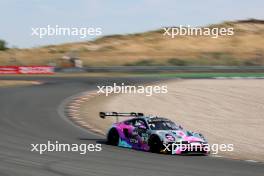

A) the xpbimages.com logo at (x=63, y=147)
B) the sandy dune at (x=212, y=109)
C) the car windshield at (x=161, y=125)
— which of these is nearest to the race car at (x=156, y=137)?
the car windshield at (x=161, y=125)

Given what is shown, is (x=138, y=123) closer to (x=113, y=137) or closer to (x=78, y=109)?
(x=113, y=137)

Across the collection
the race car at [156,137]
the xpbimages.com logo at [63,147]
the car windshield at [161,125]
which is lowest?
the xpbimages.com logo at [63,147]

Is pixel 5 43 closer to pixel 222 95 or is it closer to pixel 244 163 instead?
pixel 222 95

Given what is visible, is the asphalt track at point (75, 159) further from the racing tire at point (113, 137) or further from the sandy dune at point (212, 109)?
the sandy dune at point (212, 109)

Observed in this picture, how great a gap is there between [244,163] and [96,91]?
2461 cm

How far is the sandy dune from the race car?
1.04 m

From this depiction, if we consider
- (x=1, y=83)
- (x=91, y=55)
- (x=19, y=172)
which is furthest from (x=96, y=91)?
(x=91, y=55)

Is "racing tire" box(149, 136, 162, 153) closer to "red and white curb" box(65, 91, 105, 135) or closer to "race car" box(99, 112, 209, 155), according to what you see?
"race car" box(99, 112, 209, 155)

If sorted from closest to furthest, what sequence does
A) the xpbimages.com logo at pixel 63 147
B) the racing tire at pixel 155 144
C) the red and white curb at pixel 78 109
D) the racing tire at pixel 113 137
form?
the xpbimages.com logo at pixel 63 147 < the racing tire at pixel 155 144 < the racing tire at pixel 113 137 < the red and white curb at pixel 78 109

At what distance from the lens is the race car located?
1898cm

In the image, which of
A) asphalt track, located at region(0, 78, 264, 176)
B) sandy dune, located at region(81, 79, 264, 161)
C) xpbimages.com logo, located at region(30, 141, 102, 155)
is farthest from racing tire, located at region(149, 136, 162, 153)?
sandy dune, located at region(81, 79, 264, 161)

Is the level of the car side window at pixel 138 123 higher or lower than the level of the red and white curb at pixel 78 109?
higher

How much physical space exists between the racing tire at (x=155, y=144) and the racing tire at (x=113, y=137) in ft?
5.73

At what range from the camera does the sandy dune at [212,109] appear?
2412 cm
